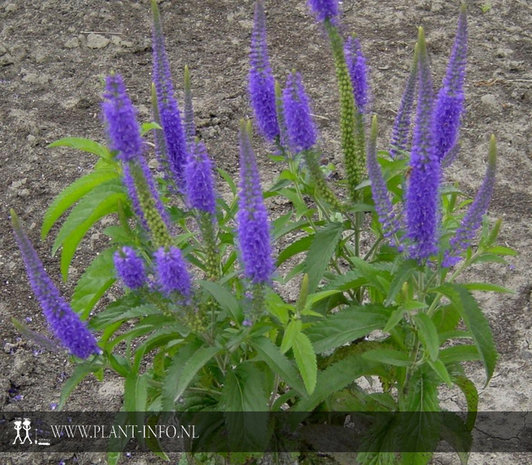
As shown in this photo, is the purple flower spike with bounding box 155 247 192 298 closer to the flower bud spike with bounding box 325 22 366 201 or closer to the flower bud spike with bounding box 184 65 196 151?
the flower bud spike with bounding box 184 65 196 151

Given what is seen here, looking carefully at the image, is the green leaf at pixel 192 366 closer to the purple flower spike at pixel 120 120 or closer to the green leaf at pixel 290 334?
the green leaf at pixel 290 334

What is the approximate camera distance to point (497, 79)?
587 cm

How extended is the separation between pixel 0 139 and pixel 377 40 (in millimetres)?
2929

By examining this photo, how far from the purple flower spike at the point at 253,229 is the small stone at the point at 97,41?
14.9ft

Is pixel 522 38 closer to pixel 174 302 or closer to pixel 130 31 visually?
pixel 130 31

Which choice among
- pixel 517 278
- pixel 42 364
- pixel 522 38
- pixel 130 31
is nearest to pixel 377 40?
pixel 522 38

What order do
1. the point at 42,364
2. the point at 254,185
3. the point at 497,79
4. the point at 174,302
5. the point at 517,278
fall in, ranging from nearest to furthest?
the point at 254,185 < the point at 174,302 < the point at 42,364 < the point at 517,278 < the point at 497,79

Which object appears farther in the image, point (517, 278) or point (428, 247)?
point (517, 278)

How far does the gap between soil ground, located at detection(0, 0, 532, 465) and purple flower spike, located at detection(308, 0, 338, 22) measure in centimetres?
220

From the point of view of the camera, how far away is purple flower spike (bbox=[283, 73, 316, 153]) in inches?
95.0

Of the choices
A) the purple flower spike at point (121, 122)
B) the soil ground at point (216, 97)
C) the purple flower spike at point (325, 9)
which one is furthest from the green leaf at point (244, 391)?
the soil ground at point (216, 97)

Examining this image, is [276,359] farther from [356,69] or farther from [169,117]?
[356,69]

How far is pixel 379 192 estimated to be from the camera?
2.23 meters

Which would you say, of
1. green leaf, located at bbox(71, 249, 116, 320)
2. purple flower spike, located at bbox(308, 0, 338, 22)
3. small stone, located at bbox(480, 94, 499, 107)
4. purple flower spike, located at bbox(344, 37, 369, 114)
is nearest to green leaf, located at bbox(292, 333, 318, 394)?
green leaf, located at bbox(71, 249, 116, 320)
